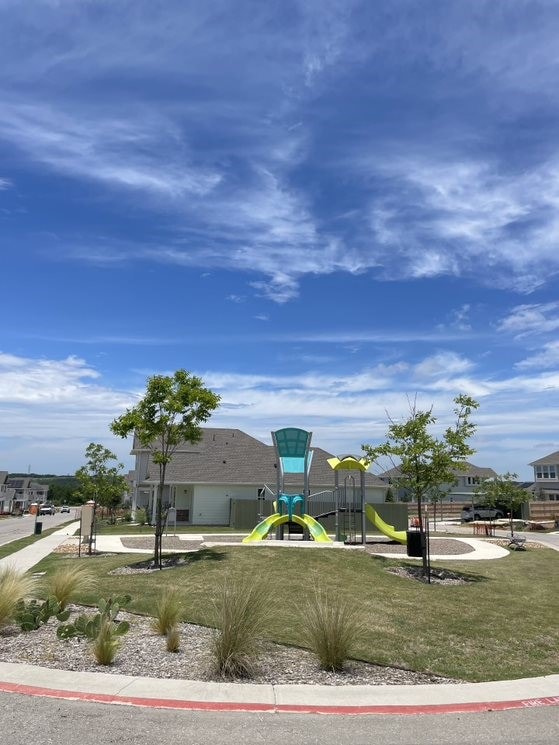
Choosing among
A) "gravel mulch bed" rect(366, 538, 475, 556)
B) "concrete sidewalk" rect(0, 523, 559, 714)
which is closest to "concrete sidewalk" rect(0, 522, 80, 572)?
"concrete sidewalk" rect(0, 523, 559, 714)

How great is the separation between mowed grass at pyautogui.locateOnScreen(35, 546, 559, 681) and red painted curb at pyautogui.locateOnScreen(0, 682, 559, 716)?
1175 millimetres

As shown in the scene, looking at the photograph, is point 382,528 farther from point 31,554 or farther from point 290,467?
point 31,554

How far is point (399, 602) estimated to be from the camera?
11.2 meters

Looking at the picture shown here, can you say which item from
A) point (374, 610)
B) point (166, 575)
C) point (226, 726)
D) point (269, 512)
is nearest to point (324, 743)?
point (226, 726)

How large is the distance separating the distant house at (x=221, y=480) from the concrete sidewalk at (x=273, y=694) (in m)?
27.1

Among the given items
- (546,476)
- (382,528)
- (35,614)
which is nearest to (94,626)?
(35,614)

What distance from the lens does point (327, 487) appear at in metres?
39.0

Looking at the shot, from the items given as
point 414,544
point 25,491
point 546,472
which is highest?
point 546,472

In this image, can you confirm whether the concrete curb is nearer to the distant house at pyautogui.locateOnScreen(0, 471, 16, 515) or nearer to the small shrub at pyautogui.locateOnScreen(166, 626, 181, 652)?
the small shrub at pyautogui.locateOnScreen(166, 626, 181, 652)

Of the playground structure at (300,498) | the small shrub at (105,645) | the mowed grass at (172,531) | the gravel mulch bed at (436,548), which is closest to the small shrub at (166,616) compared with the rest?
the small shrub at (105,645)

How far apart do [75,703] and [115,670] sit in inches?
45.0

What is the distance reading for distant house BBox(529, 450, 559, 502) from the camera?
65688 mm

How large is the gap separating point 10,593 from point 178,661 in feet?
9.86

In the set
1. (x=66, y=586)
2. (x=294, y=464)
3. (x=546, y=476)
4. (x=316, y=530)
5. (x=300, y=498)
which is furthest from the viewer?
(x=546, y=476)
